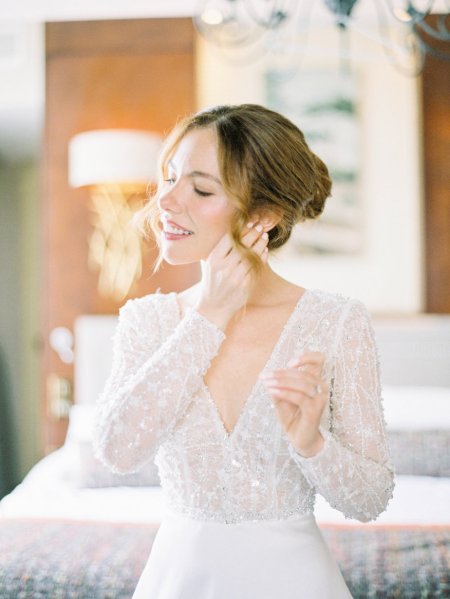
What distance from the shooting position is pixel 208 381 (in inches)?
52.3

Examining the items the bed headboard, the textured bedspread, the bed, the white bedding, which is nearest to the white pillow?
the bed

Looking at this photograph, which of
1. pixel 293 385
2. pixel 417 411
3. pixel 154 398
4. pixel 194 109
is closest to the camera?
pixel 293 385

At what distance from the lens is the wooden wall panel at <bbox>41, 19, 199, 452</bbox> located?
13.0 ft

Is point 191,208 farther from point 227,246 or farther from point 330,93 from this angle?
point 330,93

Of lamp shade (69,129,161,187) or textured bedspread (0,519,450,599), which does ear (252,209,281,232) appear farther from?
lamp shade (69,129,161,187)

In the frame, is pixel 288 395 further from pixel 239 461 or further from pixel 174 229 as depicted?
pixel 174 229

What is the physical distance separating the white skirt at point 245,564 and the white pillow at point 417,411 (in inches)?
68.0

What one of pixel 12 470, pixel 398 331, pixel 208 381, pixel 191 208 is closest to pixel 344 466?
pixel 208 381

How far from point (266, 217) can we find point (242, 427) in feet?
1.20

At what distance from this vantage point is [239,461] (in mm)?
1292

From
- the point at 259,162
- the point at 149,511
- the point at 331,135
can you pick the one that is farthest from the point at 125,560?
the point at 331,135

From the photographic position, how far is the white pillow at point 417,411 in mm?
2996

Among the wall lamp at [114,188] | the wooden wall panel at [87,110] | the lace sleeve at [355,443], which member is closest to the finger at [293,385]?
the lace sleeve at [355,443]

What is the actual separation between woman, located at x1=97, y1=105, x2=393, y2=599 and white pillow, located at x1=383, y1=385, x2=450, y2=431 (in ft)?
5.67
